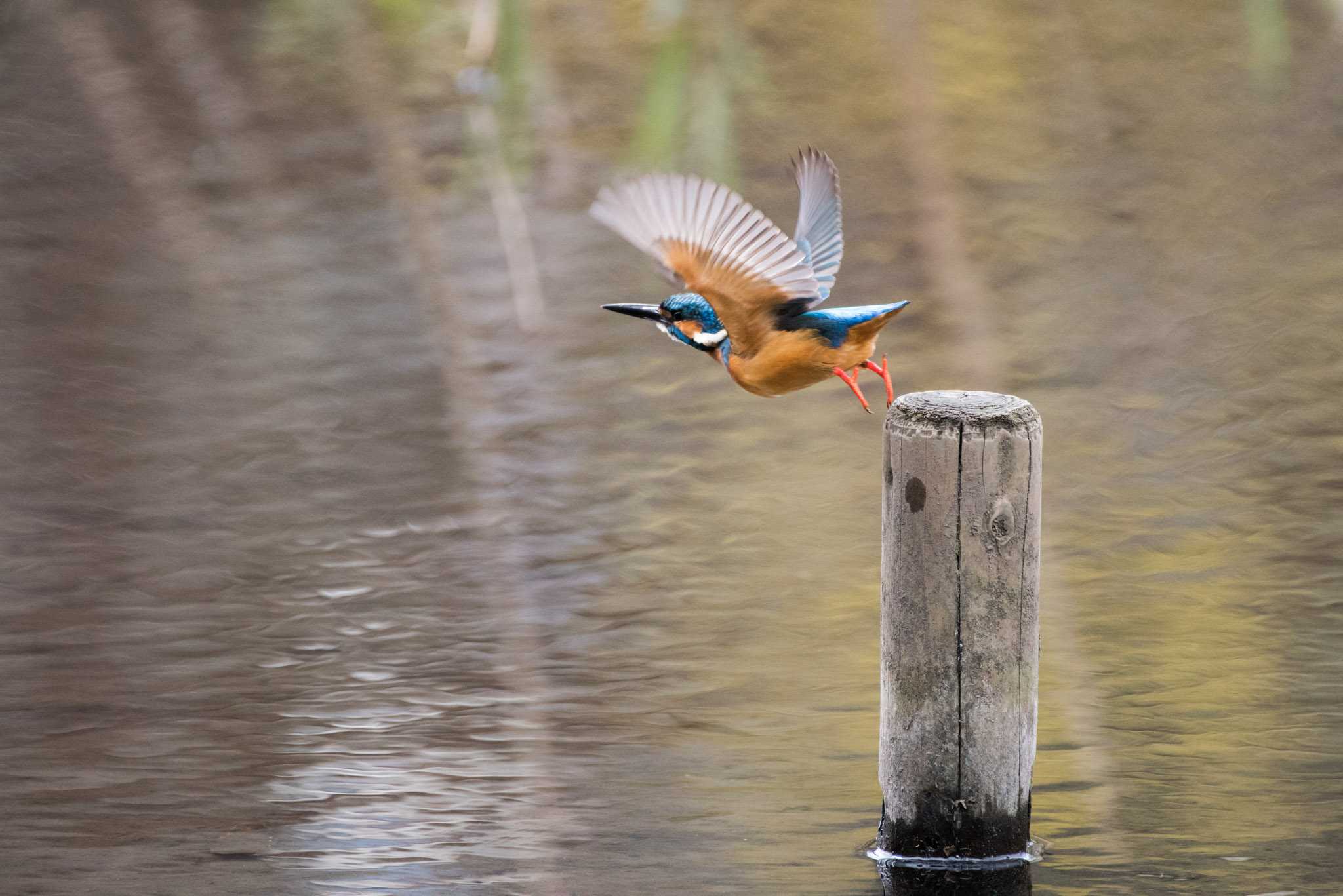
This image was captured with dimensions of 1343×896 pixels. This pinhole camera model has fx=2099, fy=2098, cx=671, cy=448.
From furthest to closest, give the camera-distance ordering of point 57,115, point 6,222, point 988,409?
point 57,115
point 6,222
point 988,409

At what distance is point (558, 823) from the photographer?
459 cm

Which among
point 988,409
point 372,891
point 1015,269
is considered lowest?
point 372,891

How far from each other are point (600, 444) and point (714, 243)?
A: 12.3ft

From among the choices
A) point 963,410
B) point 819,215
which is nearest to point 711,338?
point 819,215

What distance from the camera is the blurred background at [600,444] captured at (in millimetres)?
4707

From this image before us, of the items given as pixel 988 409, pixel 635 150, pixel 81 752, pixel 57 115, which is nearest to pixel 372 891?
pixel 81 752

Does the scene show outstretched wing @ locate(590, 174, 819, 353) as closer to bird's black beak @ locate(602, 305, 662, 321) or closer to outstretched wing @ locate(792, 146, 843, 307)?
bird's black beak @ locate(602, 305, 662, 321)

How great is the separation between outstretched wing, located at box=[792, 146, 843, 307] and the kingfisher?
0.31 feet

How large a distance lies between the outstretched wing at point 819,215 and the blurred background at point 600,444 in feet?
3.99

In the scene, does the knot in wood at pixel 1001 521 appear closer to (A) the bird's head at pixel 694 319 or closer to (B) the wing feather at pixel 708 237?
(B) the wing feather at pixel 708 237

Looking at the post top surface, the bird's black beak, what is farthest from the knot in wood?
the bird's black beak

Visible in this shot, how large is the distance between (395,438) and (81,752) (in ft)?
9.25

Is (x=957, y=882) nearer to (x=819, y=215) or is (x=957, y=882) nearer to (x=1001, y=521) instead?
(x=1001, y=521)

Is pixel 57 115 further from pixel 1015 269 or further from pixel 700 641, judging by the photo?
pixel 700 641
